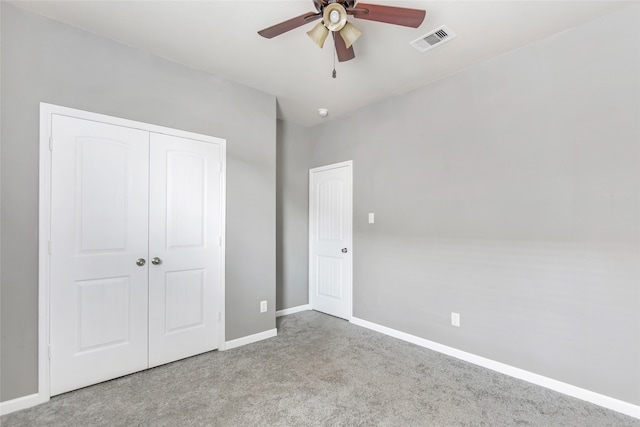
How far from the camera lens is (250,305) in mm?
3201

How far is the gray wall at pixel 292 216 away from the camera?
4.24m

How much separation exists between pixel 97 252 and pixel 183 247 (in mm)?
647

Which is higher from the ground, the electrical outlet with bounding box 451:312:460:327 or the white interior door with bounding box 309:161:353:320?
the white interior door with bounding box 309:161:353:320

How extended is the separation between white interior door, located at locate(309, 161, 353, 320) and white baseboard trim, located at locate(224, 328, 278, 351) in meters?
1.01

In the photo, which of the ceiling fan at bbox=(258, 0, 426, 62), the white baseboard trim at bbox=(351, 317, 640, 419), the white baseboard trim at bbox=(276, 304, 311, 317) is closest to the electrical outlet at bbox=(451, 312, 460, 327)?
the white baseboard trim at bbox=(351, 317, 640, 419)

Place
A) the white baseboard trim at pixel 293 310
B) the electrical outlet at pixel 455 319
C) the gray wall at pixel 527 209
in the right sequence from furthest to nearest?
the white baseboard trim at pixel 293 310
the electrical outlet at pixel 455 319
the gray wall at pixel 527 209

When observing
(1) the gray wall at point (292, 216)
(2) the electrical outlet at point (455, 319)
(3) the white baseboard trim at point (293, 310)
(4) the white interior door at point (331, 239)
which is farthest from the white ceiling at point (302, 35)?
(3) the white baseboard trim at point (293, 310)

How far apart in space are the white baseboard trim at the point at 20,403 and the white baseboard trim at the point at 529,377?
307 cm

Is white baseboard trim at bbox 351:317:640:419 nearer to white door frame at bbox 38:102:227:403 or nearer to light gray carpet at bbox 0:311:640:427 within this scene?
light gray carpet at bbox 0:311:640:427

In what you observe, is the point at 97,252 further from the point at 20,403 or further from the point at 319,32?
the point at 319,32

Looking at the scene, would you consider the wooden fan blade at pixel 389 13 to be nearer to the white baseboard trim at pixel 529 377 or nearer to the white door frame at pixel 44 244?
the white door frame at pixel 44 244

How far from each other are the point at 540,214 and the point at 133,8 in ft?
11.2

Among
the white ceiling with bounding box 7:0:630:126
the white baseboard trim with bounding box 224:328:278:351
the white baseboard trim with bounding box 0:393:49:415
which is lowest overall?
the white baseboard trim with bounding box 224:328:278:351

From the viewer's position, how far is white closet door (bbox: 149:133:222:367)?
103 inches
